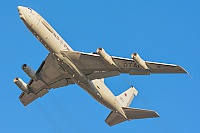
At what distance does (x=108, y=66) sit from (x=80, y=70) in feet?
17.4

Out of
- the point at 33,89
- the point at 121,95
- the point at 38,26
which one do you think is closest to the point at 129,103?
the point at 121,95

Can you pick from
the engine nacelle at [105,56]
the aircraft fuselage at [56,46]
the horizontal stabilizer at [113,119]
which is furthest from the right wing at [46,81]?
the engine nacelle at [105,56]

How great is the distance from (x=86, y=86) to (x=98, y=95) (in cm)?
227

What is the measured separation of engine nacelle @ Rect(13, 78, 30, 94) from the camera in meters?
74.9

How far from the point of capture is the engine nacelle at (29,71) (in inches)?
2817

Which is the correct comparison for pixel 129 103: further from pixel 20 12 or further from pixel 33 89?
pixel 20 12

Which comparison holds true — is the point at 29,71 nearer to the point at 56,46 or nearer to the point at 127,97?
the point at 56,46

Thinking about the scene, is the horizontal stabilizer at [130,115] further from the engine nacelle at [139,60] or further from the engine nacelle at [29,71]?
the engine nacelle at [29,71]

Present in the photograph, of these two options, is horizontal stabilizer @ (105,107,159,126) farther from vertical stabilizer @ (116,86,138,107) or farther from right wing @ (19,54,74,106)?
right wing @ (19,54,74,106)

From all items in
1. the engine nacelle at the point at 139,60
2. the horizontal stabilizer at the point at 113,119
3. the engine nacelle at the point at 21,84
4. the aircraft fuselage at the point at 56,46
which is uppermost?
the engine nacelle at the point at 21,84

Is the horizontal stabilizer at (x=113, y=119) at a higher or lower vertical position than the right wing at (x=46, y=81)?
lower

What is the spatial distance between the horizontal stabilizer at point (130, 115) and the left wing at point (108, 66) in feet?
23.0

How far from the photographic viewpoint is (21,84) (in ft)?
247

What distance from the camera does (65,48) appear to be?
66.3 m
